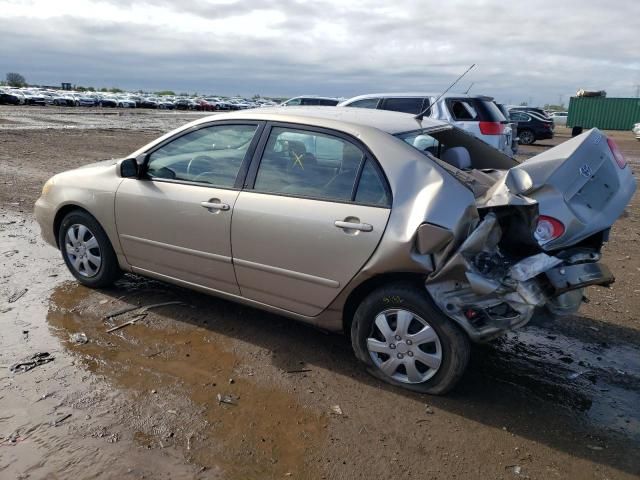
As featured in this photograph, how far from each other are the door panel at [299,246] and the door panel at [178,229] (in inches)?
5.4

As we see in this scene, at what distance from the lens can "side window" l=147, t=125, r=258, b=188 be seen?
13.1ft

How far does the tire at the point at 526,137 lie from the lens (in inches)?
958

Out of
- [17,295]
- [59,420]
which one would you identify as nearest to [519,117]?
[17,295]

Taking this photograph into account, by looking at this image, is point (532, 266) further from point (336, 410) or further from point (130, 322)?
point (130, 322)

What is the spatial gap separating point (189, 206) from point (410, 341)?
1888 millimetres

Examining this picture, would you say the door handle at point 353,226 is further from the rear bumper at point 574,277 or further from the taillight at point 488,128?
the taillight at point 488,128

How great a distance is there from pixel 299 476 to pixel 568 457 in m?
1.42

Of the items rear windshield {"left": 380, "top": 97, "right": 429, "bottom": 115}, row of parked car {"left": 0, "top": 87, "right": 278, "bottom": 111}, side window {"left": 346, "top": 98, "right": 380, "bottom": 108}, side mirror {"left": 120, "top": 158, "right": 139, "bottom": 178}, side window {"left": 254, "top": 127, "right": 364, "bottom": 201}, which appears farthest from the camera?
row of parked car {"left": 0, "top": 87, "right": 278, "bottom": 111}

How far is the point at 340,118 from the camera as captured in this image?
379cm

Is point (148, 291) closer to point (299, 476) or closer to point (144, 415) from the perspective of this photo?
point (144, 415)

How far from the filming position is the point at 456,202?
10.3ft

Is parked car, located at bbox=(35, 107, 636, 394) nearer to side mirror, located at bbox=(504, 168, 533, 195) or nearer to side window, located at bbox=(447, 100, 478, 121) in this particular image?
side mirror, located at bbox=(504, 168, 533, 195)

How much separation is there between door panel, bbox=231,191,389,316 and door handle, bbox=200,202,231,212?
0.29ft

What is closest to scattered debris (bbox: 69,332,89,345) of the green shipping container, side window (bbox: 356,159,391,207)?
side window (bbox: 356,159,391,207)
